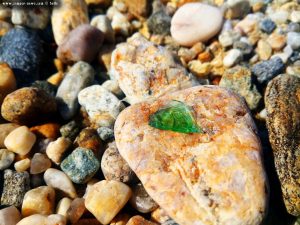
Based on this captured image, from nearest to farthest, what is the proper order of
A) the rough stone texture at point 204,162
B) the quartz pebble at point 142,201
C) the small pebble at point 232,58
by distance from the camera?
the rough stone texture at point 204,162 < the quartz pebble at point 142,201 < the small pebble at point 232,58

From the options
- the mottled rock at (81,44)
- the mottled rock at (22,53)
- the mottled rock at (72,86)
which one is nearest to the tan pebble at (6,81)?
the mottled rock at (22,53)

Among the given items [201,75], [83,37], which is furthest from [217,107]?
[83,37]

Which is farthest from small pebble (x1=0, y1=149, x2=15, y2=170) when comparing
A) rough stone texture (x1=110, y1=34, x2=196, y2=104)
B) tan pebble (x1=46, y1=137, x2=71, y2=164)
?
rough stone texture (x1=110, y1=34, x2=196, y2=104)

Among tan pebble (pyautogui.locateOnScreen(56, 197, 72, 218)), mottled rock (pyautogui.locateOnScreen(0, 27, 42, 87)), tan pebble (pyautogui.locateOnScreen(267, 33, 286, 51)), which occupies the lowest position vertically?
tan pebble (pyautogui.locateOnScreen(56, 197, 72, 218))

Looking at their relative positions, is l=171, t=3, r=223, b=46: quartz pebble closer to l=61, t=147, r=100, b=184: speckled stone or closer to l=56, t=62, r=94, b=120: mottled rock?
l=56, t=62, r=94, b=120: mottled rock

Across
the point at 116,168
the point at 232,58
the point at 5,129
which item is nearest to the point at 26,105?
the point at 5,129

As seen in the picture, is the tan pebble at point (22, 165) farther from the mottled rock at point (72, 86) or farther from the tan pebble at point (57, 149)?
the mottled rock at point (72, 86)

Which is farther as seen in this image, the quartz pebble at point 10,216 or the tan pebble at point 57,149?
the tan pebble at point 57,149
